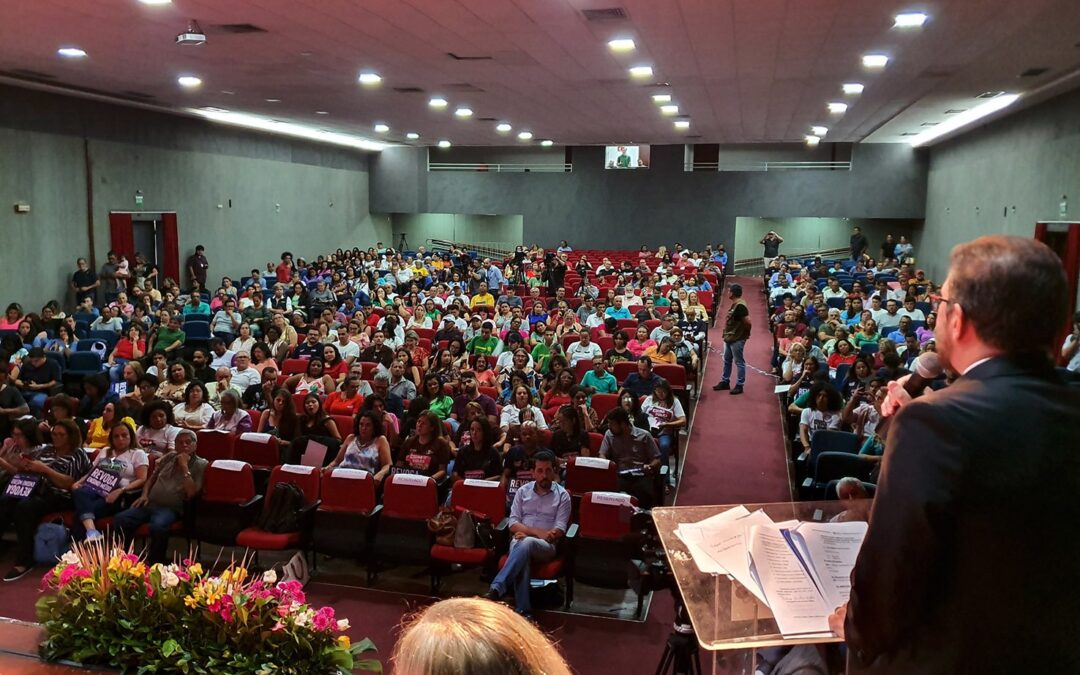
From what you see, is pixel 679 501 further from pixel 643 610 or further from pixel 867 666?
pixel 867 666

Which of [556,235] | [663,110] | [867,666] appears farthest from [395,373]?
[556,235]

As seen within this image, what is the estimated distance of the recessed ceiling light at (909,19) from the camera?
295 inches

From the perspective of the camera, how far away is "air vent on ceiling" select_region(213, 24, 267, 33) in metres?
8.27

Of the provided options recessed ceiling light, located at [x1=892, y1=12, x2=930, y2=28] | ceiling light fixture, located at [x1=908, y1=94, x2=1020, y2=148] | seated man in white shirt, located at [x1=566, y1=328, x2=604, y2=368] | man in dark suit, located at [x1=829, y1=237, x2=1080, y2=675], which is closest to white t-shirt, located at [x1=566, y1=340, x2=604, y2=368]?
seated man in white shirt, located at [x1=566, y1=328, x2=604, y2=368]

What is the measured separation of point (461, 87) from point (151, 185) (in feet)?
26.1

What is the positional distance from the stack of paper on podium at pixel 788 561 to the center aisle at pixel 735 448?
5.36 metres

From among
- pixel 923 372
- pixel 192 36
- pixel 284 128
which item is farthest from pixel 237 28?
pixel 284 128

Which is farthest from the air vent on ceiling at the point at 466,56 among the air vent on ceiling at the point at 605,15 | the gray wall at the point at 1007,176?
the gray wall at the point at 1007,176

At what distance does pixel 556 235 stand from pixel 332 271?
9.23 meters

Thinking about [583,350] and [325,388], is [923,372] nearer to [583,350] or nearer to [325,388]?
[325,388]

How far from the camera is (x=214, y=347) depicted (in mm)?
10391

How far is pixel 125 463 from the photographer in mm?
6344

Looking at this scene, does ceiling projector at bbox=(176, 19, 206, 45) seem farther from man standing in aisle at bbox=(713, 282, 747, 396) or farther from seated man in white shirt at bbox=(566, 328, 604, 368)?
man standing in aisle at bbox=(713, 282, 747, 396)

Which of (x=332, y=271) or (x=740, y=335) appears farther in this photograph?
(x=332, y=271)
